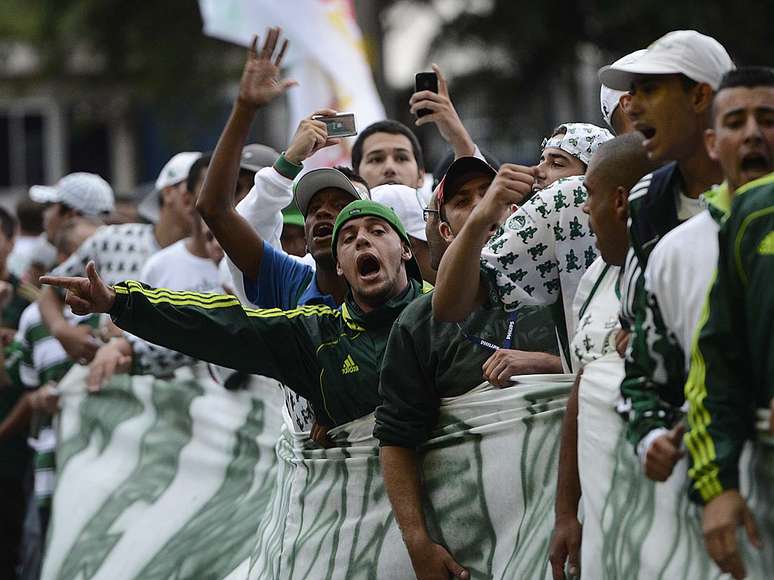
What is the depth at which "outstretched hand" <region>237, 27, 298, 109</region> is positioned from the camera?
623 cm

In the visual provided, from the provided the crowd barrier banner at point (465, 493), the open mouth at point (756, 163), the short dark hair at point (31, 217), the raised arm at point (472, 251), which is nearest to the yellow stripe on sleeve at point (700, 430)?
the open mouth at point (756, 163)

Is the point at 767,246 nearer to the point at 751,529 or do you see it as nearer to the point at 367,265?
the point at 751,529

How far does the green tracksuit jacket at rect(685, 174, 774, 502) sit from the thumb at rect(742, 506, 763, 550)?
0.07 meters

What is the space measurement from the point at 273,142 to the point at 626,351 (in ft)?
99.9

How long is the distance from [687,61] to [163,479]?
174 inches

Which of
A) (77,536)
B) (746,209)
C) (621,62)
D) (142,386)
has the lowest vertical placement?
(77,536)

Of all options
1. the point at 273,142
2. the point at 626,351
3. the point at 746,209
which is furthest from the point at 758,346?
the point at 273,142

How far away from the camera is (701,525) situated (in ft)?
13.9

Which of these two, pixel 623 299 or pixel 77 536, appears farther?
pixel 77 536

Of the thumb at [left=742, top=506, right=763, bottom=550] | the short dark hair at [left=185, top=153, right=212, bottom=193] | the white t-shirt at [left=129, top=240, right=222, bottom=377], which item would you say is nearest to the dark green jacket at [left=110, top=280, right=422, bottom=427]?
the thumb at [left=742, top=506, right=763, bottom=550]

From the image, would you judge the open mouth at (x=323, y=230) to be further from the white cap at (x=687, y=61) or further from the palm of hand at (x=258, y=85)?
the white cap at (x=687, y=61)

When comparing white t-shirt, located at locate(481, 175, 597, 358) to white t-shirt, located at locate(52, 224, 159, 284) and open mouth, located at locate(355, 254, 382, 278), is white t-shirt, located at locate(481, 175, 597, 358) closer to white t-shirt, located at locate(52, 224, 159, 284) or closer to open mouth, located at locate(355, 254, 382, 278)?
open mouth, located at locate(355, 254, 382, 278)

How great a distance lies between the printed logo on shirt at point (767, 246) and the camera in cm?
392

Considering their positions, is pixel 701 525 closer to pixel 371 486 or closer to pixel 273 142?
pixel 371 486
